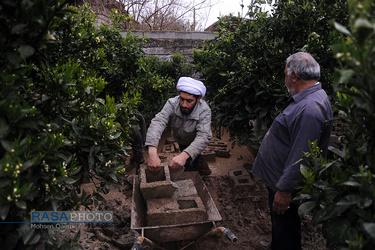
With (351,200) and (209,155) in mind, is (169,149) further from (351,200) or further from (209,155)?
(351,200)

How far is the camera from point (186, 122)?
14.5 feet

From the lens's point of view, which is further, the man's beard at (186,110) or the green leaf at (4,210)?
the man's beard at (186,110)

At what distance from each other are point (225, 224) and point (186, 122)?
174 cm

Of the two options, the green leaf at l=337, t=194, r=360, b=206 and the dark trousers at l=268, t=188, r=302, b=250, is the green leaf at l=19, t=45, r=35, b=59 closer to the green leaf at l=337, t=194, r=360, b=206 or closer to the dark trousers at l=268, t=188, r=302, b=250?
the green leaf at l=337, t=194, r=360, b=206

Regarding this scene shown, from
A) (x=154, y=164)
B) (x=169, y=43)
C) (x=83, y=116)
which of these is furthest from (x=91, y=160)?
(x=169, y=43)

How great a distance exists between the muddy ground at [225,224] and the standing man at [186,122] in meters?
0.99

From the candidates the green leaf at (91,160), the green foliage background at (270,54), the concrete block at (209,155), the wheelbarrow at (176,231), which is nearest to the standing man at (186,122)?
the green foliage background at (270,54)

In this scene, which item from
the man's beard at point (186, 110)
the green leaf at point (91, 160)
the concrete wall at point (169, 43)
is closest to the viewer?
the green leaf at point (91, 160)

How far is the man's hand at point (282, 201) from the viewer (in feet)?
8.97

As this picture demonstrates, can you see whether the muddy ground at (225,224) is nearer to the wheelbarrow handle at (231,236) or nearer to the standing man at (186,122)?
the wheelbarrow handle at (231,236)

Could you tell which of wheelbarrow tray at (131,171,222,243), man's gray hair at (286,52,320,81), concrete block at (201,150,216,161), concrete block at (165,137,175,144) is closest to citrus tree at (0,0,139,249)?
wheelbarrow tray at (131,171,222,243)

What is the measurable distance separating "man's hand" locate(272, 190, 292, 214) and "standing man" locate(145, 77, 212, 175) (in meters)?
1.37

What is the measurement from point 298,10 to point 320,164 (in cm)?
279

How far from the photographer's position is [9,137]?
164cm
